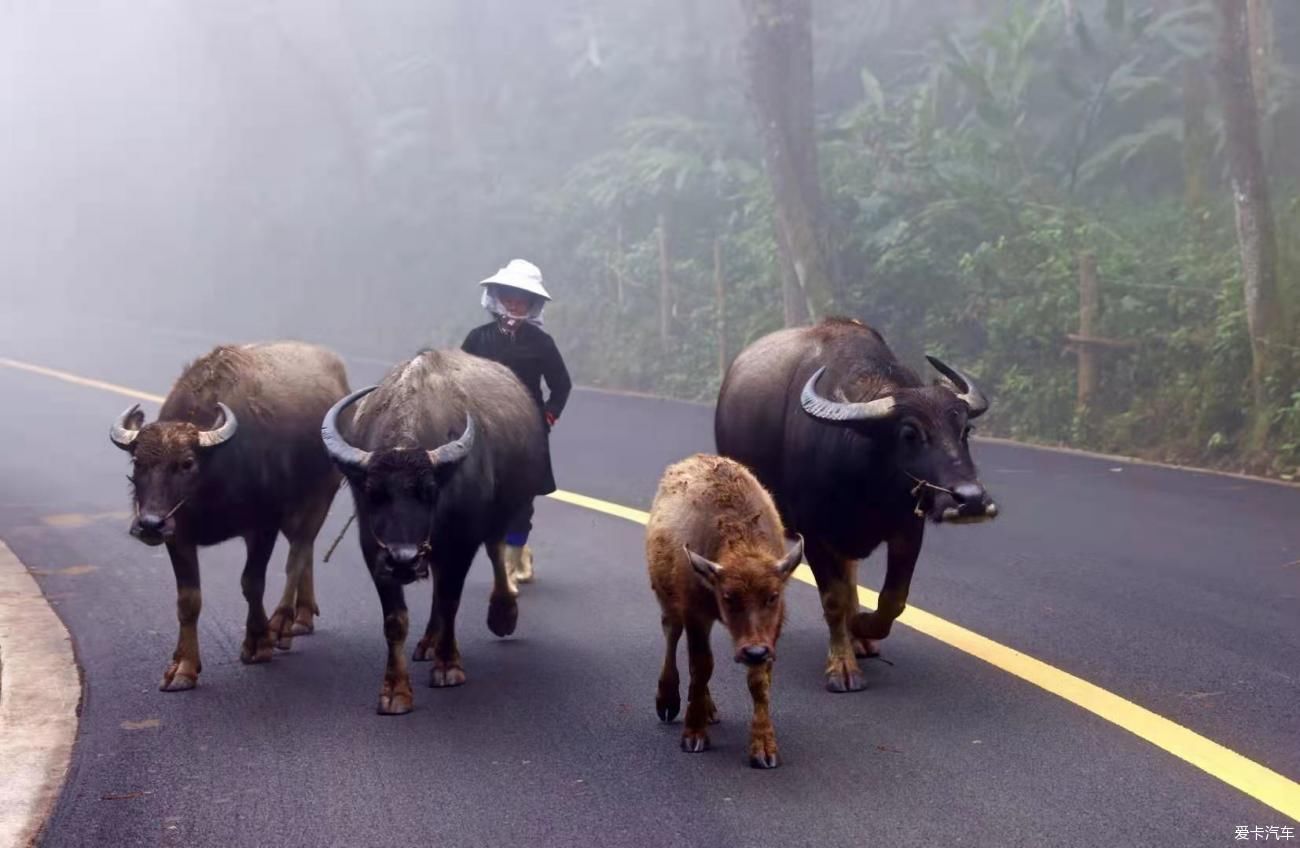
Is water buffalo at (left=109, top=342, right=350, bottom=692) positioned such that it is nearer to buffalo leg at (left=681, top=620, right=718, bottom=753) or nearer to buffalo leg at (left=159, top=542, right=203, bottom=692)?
buffalo leg at (left=159, top=542, right=203, bottom=692)

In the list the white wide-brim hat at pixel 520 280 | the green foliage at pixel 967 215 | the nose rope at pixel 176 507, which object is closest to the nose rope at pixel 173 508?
the nose rope at pixel 176 507

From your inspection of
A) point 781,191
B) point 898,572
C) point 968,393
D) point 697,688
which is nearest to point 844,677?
point 898,572

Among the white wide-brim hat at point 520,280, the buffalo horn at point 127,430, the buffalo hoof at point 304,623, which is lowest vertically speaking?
the buffalo hoof at point 304,623

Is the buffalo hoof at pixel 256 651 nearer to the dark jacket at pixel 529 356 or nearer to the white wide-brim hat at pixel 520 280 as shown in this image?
the dark jacket at pixel 529 356

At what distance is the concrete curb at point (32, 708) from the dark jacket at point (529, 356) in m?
3.16

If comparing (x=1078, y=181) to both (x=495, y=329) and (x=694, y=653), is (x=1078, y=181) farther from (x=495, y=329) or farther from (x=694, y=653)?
(x=694, y=653)

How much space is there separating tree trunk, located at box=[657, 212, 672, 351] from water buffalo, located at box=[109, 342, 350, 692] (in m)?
15.6

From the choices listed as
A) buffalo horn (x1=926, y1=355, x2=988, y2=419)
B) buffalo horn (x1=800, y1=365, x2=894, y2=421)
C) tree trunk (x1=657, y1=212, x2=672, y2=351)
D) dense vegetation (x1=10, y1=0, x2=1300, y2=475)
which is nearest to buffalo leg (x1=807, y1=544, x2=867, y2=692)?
buffalo horn (x1=800, y1=365, x2=894, y2=421)

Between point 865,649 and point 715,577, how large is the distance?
7.49 feet

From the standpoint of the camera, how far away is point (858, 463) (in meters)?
8.27

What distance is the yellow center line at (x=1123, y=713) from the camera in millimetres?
6375

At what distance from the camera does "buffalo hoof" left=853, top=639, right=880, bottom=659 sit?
28.3ft

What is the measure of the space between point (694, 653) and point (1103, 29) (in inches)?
777

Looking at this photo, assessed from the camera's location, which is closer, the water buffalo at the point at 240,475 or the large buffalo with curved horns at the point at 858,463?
the large buffalo with curved horns at the point at 858,463
